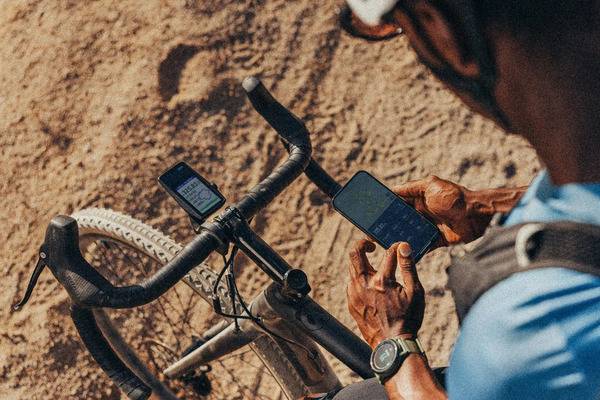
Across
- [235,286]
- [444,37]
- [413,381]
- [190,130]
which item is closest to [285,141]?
[235,286]

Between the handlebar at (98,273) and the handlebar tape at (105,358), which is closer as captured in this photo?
the handlebar at (98,273)

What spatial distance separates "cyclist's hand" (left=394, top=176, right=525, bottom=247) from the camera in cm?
213

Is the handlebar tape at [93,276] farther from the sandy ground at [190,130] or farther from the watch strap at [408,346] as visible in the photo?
the sandy ground at [190,130]

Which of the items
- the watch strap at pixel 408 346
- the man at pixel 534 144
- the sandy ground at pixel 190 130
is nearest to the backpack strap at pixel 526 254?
the man at pixel 534 144

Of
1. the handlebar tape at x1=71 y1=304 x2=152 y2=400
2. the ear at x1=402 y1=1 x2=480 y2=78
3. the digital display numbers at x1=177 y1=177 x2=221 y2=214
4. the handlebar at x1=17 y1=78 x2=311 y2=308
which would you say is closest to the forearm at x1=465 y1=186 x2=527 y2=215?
the handlebar at x1=17 y1=78 x2=311 y2=308

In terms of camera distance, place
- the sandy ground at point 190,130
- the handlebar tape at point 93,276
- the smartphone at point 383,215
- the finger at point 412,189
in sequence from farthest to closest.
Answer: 1. the sandy ground at point 190,130
2. the finger at point 412,189
3. the smartphone at point 383,215
4. the handlebar tape at point 93,276

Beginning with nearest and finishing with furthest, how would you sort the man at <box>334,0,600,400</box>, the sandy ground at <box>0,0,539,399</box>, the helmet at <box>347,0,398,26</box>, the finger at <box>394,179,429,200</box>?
the man at <box>334,0,600,400</box> < the helmet at <box>347,0,398,26</box> < the finger at <box>394,179,429,200</box> < the sandy ground at <box>0,0,539,399</box>

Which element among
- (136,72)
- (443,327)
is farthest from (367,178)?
(136,72)

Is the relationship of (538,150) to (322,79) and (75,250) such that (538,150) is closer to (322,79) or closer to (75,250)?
(75,250)

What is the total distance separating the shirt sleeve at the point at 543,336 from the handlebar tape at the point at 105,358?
3.84 ft

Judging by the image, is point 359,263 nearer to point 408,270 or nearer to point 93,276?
point 408,270

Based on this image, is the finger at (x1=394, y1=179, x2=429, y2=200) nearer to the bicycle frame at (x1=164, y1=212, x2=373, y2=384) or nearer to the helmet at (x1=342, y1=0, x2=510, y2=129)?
the bicycle frame at (x1=164, y1=212, x2=373, y2=384)

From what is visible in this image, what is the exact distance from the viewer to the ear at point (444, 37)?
50.4 inches

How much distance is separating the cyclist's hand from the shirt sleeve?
0.85 metres
